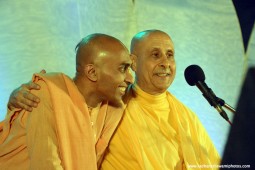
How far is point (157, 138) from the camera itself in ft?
7.55

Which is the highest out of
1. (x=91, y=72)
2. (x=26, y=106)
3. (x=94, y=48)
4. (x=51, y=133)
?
(x=94, y=48)

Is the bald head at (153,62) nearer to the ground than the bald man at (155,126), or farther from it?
farther from it

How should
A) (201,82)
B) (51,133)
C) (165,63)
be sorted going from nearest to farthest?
1. (51,133)
2. (201,82)
3. (165,63)

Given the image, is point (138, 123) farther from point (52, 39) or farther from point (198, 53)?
point (198, 53)

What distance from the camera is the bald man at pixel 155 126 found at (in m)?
2.21

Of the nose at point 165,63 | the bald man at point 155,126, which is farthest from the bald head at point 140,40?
the nose at point 165,63

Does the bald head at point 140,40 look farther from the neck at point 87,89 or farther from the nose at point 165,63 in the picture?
the neck at point 87,89

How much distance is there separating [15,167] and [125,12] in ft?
5.91

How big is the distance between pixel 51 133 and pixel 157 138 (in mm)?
745

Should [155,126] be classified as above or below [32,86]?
below

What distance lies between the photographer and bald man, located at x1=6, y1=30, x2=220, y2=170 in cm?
221

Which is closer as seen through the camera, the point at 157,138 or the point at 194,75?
the point at 194,75

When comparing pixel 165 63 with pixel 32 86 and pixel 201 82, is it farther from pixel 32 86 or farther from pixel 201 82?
pixel 32 86

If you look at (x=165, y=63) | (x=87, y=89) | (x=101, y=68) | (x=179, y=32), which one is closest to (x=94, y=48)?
(x=101, y=68)
